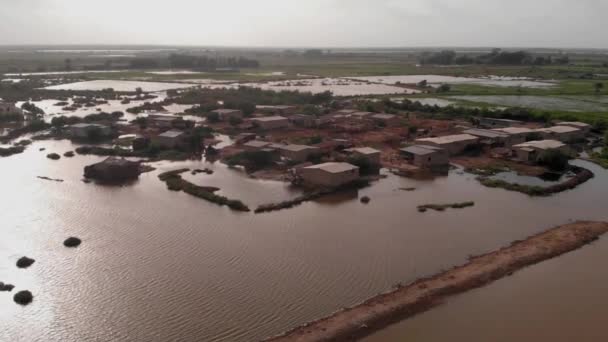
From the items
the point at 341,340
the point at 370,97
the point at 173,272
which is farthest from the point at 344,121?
the point at 341,340

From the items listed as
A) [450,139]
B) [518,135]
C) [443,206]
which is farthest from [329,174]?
[518,135]

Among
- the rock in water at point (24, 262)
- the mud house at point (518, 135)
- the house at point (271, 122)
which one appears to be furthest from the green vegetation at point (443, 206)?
the house at point (271, 122)

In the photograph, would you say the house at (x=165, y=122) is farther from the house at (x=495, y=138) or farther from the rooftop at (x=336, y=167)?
the house at (x=495, y=138)

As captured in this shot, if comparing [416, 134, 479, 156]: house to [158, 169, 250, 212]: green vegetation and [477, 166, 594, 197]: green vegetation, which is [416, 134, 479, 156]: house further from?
[158, 169, 250, 212]: green vegetation

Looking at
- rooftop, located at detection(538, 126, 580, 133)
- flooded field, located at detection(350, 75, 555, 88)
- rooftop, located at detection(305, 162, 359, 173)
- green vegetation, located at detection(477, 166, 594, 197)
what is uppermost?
flooded field, located at detection(350, 75, 555, 88)

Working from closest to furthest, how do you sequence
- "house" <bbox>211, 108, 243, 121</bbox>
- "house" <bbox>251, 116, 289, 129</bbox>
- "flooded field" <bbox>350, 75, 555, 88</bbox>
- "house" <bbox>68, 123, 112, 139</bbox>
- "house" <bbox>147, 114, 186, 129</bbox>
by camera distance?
"house" <bbox>68, 123, 112, 139</bbox> < "house" <bbox>147, 114, 186, 129</bbox> < "house" <bbox>251, 116, 289, 129</bbox> < "house" <bbox>211, 108, 243, 121</bbox> < "flooded field" <bbox>350, 75, 555, 88</bbox>

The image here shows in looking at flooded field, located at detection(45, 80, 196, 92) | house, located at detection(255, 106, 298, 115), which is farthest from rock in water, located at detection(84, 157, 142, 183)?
flooded field, located at detection(45, 80, 196, 92)
